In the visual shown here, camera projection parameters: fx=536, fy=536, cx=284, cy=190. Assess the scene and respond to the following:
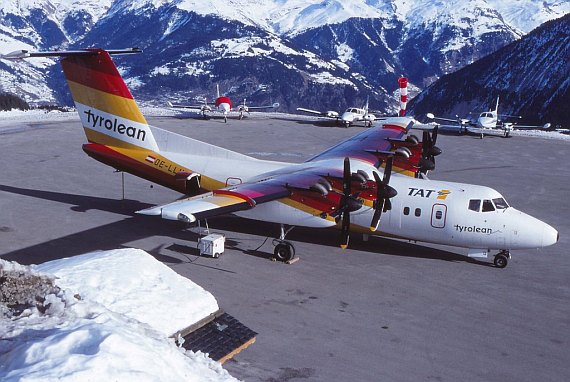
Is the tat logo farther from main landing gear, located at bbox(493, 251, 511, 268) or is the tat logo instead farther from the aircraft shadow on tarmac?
main landing gear, located at bbox(493, 251, 511, 268)

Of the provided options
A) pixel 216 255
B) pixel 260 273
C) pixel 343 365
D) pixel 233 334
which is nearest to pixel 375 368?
pixel 343 365

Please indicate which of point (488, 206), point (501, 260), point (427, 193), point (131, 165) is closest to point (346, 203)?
point (427, 193)

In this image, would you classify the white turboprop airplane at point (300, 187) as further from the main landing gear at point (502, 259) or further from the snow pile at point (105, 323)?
the snow pile at point (105, 323)

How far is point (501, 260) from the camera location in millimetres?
22734

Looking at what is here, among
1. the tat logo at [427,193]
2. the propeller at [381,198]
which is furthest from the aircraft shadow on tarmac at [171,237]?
the propeller at [381,198]

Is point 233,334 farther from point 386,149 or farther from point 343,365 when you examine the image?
point 386,149

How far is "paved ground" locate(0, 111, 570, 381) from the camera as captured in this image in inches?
589

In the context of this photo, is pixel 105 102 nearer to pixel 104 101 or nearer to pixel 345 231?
pixel 104 101

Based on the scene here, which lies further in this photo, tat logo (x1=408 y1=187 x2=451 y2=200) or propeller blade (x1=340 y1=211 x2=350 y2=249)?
tat logo (x1=408 y1=187 x2=451 y2=200)

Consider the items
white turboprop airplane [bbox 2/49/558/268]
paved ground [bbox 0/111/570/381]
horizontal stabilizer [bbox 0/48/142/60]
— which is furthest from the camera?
horizontal stabilizer [bbox 0/48/142/60]

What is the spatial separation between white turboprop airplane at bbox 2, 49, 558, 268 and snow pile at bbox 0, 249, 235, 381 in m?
2.84

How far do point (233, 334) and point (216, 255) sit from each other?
8171mm

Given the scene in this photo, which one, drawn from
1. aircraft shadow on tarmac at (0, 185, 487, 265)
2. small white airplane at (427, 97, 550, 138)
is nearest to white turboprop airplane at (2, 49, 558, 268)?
aircraft shadow on tarmac at (0, 185, 487, 265)

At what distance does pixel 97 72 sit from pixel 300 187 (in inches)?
502
